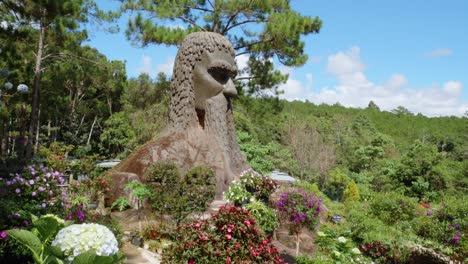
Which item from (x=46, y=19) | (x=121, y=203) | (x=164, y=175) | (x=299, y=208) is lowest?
(x=121, y=203)

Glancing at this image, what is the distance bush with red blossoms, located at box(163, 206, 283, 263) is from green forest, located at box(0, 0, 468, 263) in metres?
0.57

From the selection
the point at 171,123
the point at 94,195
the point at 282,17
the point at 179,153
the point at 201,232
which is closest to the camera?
the point at 201,232

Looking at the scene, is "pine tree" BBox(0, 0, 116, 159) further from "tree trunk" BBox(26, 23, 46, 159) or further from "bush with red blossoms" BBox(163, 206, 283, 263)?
"bush with red blossoms" BBox(163, 206, 283, 263)

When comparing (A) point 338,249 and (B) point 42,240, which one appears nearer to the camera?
(B) point 42,240

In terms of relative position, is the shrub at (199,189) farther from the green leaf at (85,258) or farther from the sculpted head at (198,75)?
the green leaf at (85,258)

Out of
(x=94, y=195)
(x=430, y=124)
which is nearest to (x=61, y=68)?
(x=94, y=195)

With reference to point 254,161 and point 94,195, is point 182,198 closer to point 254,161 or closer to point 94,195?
point 94,195

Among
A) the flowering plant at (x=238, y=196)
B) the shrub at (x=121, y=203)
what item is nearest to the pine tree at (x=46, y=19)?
the shrub at (x=121, y=203)

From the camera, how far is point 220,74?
9.05 m

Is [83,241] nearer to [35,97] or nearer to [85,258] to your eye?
[85,258]

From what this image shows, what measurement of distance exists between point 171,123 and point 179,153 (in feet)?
3.44

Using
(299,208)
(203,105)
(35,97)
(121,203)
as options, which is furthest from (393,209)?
(35,97)

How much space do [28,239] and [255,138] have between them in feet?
63.6

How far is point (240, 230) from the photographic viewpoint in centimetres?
389
